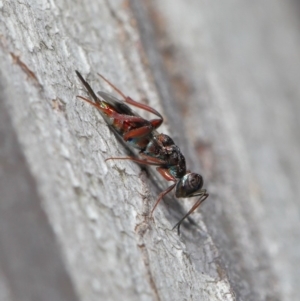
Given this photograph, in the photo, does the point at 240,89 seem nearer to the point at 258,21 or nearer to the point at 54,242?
the point at 258,21

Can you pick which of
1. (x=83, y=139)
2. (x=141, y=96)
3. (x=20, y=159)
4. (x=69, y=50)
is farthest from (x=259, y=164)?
(x=20, y=159)

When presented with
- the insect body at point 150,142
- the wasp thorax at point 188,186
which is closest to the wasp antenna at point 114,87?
the insect body at point 150,142

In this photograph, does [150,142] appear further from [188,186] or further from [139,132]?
[188,186]

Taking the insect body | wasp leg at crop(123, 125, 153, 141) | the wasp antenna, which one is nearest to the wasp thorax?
the insect body

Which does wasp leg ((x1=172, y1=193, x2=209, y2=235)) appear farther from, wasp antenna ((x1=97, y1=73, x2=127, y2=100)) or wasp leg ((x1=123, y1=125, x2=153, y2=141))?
wasp antenna ((x1=97, y1=73, x2=127, y2=100))

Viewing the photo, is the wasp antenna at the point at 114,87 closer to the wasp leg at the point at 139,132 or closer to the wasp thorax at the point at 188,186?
the wasp leg at the point at 139,132

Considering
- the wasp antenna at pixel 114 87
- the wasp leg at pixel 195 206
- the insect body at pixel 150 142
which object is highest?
the wasp antenna at pixel 114 87

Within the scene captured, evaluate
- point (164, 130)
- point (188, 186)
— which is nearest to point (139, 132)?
point (164, 130)
